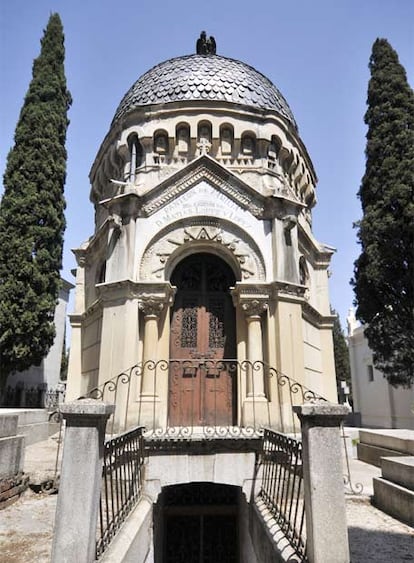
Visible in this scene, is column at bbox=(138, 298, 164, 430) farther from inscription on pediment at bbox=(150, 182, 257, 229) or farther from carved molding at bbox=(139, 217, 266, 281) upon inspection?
inscription on pediment at bbox=(150, 182, 257, 229)

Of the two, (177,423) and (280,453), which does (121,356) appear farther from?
(280,453)

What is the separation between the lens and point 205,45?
14.8 metres

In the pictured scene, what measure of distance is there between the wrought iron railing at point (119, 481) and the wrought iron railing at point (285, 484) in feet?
6.04

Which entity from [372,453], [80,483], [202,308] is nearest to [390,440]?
[372,453]

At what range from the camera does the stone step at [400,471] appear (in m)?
5.54

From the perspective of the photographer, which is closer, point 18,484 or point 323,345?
point 18,484

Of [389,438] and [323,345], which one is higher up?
[323,345]

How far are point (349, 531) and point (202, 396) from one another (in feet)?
14.7

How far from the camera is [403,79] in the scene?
18.0m

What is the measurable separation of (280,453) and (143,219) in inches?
252

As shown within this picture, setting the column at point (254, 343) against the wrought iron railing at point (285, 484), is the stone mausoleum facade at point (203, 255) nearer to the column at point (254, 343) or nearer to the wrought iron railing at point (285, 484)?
the column at point (254, 343)

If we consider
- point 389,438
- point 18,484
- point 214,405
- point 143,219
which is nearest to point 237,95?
point 143,219

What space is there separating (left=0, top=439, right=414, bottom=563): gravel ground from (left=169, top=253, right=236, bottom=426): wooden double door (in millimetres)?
3246

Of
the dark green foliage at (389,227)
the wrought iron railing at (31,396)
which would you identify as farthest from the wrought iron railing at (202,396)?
the wrought iron railing at (31,396)
